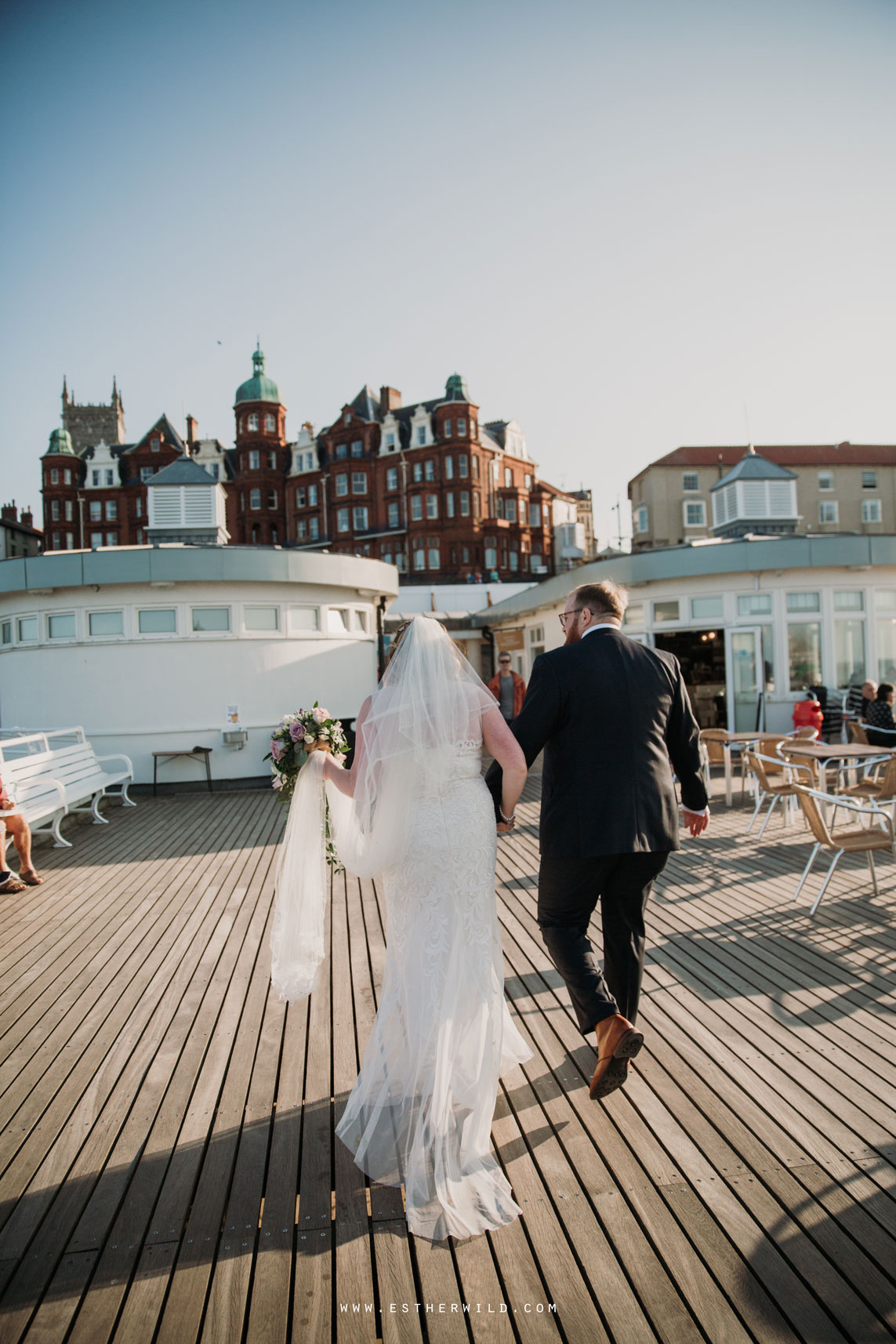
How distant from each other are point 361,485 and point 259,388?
11.6 m

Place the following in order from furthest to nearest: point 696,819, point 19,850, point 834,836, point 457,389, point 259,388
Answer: point 259,388
point 457,389
point 19,850
point 834,836
point 696,819

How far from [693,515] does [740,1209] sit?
46847 millimetres

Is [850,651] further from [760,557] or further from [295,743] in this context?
[295,743]

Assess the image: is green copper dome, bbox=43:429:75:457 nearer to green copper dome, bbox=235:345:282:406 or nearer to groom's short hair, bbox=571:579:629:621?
green copper dome, bbox=235:345:282:406

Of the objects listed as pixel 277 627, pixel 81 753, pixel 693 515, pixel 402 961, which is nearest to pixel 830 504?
pixel 693 515

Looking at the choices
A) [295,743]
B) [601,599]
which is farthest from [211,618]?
[601,599]

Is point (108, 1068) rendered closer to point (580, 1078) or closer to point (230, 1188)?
point (230, 1188)

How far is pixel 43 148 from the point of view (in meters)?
5.53

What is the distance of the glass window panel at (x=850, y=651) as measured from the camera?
13.0 m

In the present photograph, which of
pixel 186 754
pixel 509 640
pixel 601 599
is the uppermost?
pixel 509 640

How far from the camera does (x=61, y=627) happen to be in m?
12.3

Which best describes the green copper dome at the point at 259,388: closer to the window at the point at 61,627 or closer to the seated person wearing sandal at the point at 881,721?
the window at the point at 61,627

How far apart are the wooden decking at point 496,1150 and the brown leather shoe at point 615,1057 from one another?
0.61 ft

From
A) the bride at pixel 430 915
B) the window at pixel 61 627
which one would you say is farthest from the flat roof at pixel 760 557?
the bride at pixel 430 915
